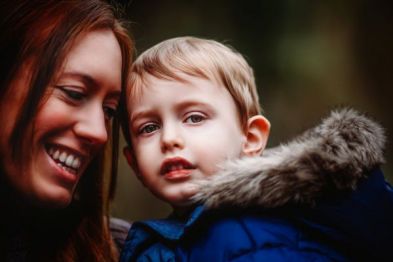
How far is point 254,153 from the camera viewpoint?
1.34m

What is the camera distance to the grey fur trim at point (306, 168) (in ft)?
3.31

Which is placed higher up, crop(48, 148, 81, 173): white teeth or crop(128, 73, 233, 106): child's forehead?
crop(128, 73, 233, 106): child's forehead

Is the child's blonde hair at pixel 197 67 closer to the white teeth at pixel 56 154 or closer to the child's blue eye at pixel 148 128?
the child's blue eye at pixel 148 128

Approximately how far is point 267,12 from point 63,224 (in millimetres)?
1504

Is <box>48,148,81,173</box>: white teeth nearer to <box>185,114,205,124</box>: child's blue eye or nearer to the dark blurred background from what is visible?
<box>185,114,205,124</box>: child's blue eye

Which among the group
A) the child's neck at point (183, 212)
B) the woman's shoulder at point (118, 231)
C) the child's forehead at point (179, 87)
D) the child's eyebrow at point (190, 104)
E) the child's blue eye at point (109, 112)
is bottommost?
the woman's shoulder at point (118, 231)

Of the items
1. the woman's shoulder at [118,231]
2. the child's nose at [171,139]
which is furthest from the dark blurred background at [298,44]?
the child's nose at [171,139]

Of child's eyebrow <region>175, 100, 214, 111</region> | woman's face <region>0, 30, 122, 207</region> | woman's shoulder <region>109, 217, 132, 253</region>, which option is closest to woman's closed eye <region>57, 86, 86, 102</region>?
woman's face <region>0, 30, 122, 207</region>

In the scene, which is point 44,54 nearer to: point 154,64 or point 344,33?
point 154,64

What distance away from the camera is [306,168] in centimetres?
102

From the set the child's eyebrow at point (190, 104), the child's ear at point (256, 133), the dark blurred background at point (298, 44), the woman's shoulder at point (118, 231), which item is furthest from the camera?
the dark blurred background at point (298, 44)

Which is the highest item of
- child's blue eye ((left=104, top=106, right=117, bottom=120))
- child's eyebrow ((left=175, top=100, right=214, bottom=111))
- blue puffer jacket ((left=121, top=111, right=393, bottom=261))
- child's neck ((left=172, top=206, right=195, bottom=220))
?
child's eyebrow ((left=175, top=100, right=214, bottom=111))

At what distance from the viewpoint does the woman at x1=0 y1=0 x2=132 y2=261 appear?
3.68 ft

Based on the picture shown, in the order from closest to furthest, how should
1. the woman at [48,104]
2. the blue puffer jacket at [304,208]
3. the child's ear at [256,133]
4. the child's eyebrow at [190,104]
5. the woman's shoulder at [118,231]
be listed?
the blue puffer jacket at [304,208]
the woman at [48,104]
the child's eyebrow at [190,104]
the child's ear at [256,133]
the woman's shoulder at [118,231]
